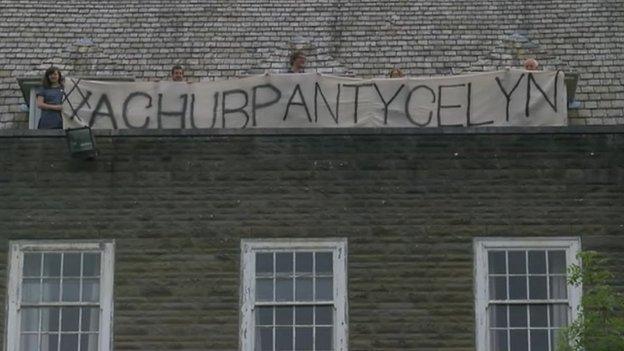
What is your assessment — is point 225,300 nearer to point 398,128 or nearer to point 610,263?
point 398,128

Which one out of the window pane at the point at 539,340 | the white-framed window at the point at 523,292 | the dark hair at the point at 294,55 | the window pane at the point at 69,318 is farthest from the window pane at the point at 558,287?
the window pane at the point at 69,318

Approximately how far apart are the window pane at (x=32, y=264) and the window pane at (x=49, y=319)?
18.9 inches

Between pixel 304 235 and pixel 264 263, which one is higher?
pixel 304 235

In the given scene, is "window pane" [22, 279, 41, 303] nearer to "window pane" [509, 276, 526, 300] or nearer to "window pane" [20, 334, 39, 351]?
"window pane" [20, 334, 39, 351]

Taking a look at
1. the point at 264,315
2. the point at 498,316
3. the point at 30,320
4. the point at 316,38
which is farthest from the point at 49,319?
the point at 316,38

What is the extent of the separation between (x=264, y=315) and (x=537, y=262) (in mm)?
3481

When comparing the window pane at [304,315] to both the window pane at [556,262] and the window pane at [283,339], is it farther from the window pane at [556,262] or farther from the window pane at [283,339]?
the window pane at [556,262]

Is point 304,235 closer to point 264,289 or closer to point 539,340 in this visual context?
point 264,289

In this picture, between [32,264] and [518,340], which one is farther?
[32,264]

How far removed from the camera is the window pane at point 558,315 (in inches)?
844

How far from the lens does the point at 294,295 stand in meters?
21.6

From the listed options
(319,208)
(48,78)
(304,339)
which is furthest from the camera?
(48,78)

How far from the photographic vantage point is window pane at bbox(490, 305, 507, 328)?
21469mm

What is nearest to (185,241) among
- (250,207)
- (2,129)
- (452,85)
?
(250,207)
